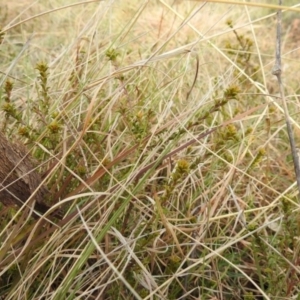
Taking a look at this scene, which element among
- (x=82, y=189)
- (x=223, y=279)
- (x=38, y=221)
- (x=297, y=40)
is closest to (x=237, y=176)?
(x=223, y=279)

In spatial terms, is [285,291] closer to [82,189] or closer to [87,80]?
[82,189]

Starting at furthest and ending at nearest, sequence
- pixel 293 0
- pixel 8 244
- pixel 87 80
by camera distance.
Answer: pixel 293 0, pixel 87 80, pixel 8 244

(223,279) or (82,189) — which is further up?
(82,189)

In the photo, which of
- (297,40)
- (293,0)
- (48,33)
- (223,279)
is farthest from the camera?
(293,0)

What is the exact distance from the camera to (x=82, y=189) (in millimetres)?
895

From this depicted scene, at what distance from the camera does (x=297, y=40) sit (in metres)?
2.15

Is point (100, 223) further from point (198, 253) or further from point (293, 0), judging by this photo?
point (293, 0)

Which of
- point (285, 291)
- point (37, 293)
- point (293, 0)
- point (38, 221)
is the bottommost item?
point (293, 0)

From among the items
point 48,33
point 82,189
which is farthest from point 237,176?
point 48,33

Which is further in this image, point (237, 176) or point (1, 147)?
point (237, 176)

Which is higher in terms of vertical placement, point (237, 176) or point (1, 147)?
point (1, 147)

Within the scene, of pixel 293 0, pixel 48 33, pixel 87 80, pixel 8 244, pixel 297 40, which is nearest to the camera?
pixel 8 244

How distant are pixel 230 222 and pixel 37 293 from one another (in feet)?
1.24

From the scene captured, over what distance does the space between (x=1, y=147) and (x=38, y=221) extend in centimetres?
13
